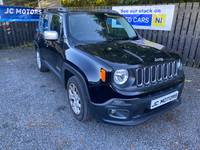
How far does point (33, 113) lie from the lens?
3186 mm

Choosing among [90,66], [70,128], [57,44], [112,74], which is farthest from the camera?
[57,44]

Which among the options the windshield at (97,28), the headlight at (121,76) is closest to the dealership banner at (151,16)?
the windshield at (97,28)

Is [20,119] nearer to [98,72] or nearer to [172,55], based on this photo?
[98,72]

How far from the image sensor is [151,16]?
6.21 metres

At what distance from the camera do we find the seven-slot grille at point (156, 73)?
2.24 metres

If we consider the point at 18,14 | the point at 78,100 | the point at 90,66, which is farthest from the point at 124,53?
the point at 18,14

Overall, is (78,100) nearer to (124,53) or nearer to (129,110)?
(129,110)

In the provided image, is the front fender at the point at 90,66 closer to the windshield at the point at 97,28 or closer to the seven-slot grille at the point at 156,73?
the seven-slot grille at the point at 156,73

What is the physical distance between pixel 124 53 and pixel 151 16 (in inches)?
176

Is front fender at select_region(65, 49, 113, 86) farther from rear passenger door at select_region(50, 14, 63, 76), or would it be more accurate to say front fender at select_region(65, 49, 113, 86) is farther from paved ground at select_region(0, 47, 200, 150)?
paved ground at select_region(0, 47, 200, 150)

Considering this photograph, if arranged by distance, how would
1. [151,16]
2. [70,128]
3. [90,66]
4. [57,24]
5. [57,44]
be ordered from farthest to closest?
[151,16]
[57,24]
[57,44]
[70,128]
[90,66]

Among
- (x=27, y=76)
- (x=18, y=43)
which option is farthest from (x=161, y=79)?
(x=18, y=43)

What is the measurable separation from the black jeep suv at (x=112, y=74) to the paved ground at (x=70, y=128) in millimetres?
345

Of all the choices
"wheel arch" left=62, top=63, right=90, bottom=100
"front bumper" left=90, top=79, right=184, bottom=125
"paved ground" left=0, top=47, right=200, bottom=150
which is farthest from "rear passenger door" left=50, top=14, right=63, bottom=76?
"front bumper" left=90, top=79, right=184, bottom=125
